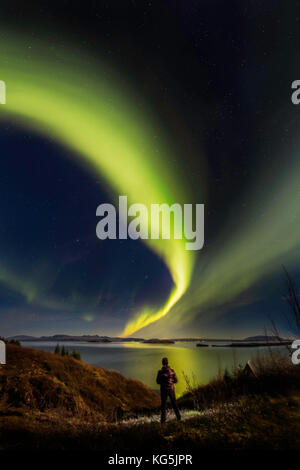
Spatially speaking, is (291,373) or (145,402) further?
(145,402)

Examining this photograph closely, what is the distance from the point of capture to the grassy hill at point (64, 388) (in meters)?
16.4

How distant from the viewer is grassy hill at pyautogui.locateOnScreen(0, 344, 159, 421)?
16422 mm

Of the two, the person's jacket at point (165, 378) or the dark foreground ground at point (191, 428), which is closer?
the dark foreground ground at point (191, 428)

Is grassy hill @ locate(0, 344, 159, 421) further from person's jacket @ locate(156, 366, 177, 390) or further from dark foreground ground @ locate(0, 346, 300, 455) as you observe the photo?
person's jacket @ locate(156, 366, 177, 390)

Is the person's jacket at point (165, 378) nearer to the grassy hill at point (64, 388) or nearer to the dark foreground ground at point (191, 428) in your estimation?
the dark foreground ground at point (191, 428)

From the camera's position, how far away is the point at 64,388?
19000mm

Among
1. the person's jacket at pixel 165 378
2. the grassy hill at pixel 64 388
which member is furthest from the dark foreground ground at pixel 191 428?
the person's jacket at pixel 165 378

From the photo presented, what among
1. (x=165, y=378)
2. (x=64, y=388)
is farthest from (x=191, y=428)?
(x=64, y=388)

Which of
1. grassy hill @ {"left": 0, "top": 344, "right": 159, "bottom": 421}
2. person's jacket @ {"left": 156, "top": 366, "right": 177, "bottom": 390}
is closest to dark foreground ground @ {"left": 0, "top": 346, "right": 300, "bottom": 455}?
grassy hill @ {"left": 0, "top": 344, "right": 159, "bottom": 421}
